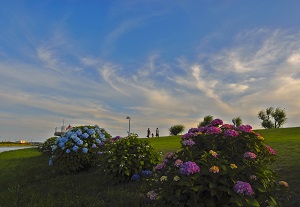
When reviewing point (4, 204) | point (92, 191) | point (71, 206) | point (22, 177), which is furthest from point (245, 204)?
point (22, 177)

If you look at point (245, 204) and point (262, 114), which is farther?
point (262, 114)

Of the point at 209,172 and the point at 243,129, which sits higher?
the point at 243,129

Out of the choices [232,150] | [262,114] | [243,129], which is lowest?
[232,150]

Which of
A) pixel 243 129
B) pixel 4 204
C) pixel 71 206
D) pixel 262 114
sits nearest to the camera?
pixel 243 129

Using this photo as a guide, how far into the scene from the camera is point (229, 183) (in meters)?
4.49

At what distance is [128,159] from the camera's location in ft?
27.5

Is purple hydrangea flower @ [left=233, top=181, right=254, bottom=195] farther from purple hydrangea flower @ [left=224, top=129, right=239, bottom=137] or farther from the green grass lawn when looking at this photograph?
the green grass lawn

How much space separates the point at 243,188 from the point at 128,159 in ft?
14.7

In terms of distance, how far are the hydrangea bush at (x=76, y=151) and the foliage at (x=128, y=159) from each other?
7.54 ft

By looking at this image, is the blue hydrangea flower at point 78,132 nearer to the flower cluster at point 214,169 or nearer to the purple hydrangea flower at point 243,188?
the flower cluster at point 214,169

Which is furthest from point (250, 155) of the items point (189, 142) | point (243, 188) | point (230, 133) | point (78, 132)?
point (78, 132)

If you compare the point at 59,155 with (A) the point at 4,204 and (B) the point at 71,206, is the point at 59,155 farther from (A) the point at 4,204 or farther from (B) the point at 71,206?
(B) the point at 71,206

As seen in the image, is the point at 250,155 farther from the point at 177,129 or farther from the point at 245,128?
the point at 177,129

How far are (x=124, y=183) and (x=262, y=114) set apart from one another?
67713mm
